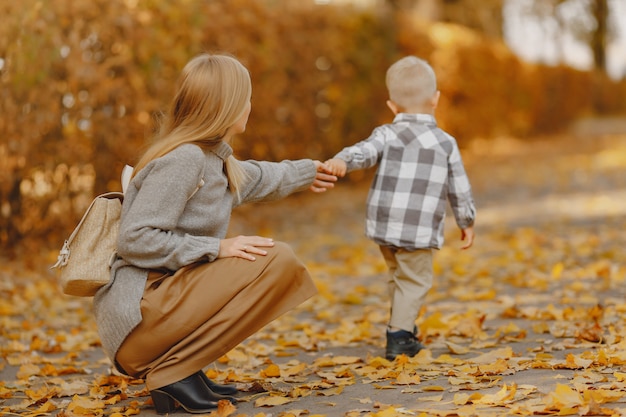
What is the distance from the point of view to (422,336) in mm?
4562

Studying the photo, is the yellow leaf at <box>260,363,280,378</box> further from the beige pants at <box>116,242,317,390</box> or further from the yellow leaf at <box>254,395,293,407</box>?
the beige pants at <box>116,242,317,390</box>

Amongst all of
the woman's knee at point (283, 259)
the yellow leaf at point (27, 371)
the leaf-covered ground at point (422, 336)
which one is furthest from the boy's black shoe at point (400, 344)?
the yellow leaf at point (27, 371)

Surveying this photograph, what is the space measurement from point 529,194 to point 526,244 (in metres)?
4.33

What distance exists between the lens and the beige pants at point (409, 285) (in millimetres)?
4129

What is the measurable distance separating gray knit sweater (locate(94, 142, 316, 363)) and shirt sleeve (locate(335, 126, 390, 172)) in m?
0.79

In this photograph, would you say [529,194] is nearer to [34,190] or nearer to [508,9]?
[34,190]

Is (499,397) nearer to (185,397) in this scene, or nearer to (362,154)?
(185,397)

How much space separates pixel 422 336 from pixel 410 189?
35.3 inches

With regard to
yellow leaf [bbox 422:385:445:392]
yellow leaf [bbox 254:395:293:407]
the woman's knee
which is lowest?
yellow leaf [bbox 254:395:293:407]

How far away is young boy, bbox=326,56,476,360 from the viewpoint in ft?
13.4

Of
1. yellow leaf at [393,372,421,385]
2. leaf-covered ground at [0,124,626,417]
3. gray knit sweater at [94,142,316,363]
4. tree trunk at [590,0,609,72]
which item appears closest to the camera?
gray knit sweater at [94,142,316,363]

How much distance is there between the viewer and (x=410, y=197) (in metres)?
4.10

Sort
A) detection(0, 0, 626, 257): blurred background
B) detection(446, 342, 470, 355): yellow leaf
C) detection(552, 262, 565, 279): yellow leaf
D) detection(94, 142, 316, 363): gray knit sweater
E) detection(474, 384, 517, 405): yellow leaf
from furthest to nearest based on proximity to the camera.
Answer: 1. detection(0, 0, 626, 257): blurred background
2. detection(552, 262, 565, 279): yellow leaf
3. detection(446, 342, 470, 355): yellow leaf
4. detection(94, 142, 316, 363): gray knit sweater
5. detection(474, 384, 517, 405): yellow leaf

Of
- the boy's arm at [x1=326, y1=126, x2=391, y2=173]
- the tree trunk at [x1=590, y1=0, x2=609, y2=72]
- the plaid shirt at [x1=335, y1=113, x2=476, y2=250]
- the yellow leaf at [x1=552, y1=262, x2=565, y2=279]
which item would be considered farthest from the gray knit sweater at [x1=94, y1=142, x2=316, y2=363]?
the tree trunk at [x1=590, y1=0, x2=609, y2=72]
